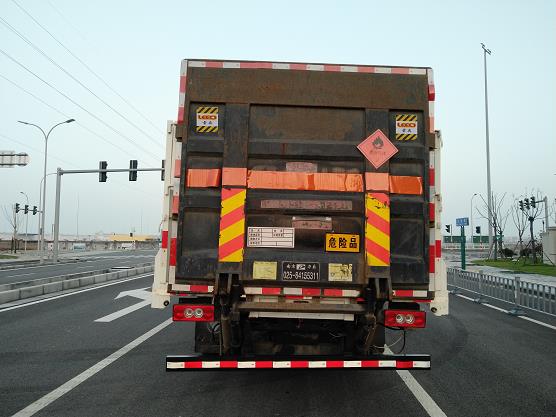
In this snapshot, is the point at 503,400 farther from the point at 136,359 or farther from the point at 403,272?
the point at 136,359

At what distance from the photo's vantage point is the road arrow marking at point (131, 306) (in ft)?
32.2

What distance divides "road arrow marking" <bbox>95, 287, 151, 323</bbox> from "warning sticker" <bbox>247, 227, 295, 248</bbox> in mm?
6361

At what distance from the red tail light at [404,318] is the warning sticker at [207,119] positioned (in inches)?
101

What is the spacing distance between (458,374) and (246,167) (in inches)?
154

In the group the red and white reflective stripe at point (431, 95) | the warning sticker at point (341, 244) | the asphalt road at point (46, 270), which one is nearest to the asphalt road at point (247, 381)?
the warning sticker at point (341, 244)

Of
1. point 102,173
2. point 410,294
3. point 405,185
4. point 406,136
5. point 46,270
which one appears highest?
point 102,173

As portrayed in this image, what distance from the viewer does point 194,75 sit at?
15.5 feet

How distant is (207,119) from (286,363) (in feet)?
8.37

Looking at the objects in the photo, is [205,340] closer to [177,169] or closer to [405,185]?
[177,169]

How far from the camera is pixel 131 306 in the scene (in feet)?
38.4

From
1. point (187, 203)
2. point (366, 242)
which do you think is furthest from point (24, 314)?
point (366, 242)

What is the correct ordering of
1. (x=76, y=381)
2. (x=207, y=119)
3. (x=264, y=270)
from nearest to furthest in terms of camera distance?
1. (x=264, y=270)
2. (x=207, y=119)
3. (x=76, y=381)

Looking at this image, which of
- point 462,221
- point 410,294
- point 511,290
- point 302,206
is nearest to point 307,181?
point 302,206

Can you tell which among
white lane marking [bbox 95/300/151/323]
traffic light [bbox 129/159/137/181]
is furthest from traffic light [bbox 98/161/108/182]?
white lane marking [bbox 95/300/151/323]
